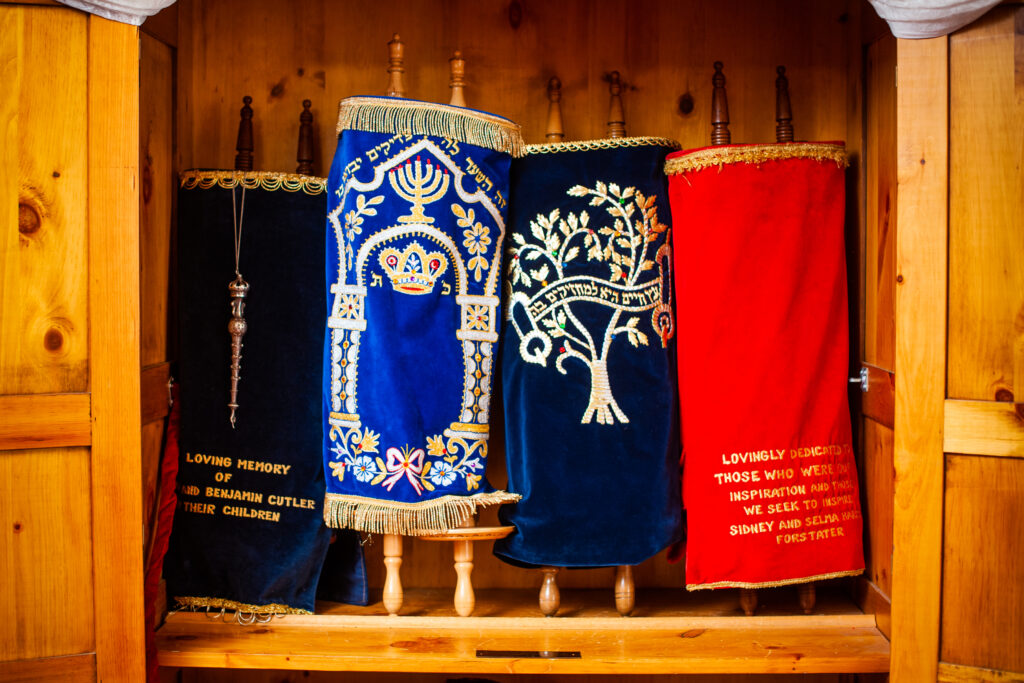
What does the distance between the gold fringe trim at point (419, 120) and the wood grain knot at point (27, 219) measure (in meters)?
0.66

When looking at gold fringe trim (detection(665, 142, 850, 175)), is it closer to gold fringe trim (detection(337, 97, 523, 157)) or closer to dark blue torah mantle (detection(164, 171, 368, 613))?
gold fringe trim (detection(337, 97, 523, 157))

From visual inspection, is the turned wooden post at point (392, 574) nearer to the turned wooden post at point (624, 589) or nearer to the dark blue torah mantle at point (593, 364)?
the dark blue torah mantle at point (593, 364)

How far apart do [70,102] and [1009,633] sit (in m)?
2.15

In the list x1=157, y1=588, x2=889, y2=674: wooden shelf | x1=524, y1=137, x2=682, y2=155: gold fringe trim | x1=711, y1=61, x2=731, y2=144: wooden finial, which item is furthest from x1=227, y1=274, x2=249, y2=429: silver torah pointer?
x1=711, y1=61, x2=731, y2=144: wooden finial

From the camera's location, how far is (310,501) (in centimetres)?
183

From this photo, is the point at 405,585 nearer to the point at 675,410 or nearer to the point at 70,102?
the point at 675,410

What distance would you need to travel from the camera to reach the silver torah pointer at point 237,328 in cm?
182

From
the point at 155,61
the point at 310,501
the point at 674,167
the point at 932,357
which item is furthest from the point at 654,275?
the point at 155,61

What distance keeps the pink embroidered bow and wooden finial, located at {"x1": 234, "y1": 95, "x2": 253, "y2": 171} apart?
32.0 inches

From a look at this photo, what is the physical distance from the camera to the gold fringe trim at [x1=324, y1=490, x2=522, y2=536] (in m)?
1.74

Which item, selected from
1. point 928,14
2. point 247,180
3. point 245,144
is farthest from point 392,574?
point 928,14

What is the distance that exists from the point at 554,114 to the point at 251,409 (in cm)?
105

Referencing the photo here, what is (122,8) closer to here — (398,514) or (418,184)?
(418,184)

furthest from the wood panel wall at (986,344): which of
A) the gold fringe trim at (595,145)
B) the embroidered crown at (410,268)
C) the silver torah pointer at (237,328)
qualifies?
the silver torah pointer at (237,328)
